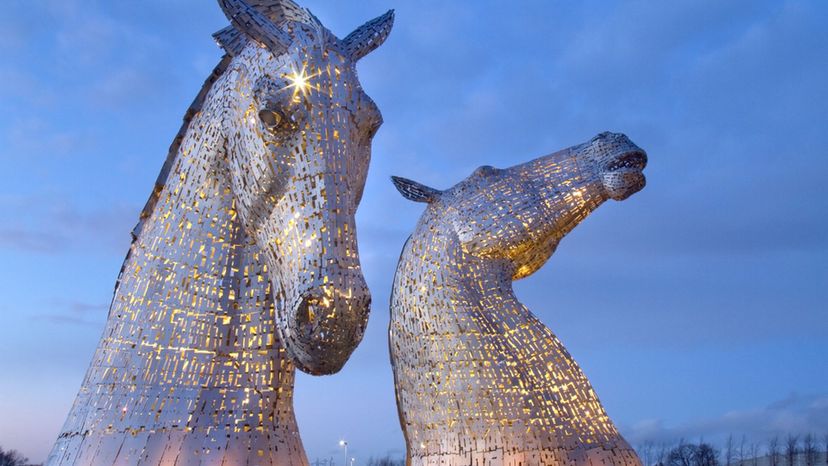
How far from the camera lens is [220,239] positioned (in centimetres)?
231

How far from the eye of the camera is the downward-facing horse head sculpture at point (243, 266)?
184cm

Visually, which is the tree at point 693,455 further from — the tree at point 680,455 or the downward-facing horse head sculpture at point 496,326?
the downward-facing horse head sculpture at point 496,326

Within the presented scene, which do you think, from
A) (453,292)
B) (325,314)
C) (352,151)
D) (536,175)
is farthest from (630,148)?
(325,314)

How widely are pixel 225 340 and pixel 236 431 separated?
0.29m

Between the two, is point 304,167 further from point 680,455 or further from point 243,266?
point 680,455

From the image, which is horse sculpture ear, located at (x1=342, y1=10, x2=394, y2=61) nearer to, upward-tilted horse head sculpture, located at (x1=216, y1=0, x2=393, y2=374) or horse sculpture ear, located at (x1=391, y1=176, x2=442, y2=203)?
upward-tilted horse head sculpture, located at (x1=216, y1=0, x2=393, y2=374)

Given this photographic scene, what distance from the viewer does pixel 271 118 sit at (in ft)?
6.33

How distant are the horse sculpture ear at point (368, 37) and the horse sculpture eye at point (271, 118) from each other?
414mm

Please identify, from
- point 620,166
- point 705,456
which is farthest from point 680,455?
point 620,166

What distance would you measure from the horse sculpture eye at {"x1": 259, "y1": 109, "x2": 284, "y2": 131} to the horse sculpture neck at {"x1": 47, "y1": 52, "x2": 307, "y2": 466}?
0.23 metres

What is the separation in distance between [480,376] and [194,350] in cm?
227

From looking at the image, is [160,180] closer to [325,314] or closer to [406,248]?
[325,314]

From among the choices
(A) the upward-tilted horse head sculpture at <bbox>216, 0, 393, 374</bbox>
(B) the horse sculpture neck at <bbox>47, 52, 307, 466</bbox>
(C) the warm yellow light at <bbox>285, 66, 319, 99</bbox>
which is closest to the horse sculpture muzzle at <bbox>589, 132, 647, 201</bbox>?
(A) the upward-tilted horse head sculpture at <bbox>216, 0, 393, 374</bbox>

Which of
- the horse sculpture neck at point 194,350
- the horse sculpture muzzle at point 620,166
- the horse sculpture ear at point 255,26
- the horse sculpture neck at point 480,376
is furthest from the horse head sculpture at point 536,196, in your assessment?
the horse sculpture ear at point 255,26
